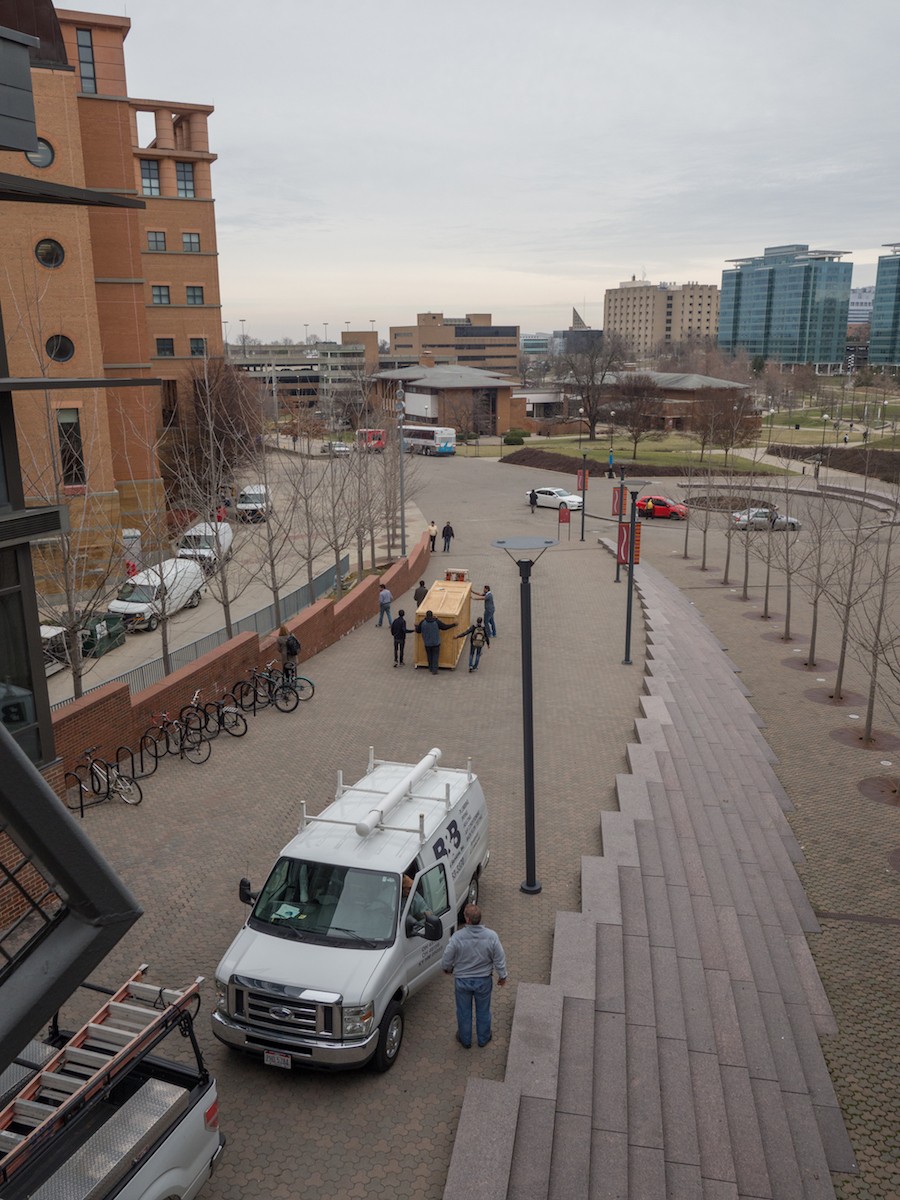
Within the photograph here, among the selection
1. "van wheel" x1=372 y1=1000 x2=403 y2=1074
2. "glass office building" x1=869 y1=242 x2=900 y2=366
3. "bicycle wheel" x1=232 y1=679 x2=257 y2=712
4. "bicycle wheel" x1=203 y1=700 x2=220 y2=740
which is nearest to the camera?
"van wheel" x1=372 y1=1000 x2=403 y2=1074

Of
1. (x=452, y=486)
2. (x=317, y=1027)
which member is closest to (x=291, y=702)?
(x=317, y=1027)

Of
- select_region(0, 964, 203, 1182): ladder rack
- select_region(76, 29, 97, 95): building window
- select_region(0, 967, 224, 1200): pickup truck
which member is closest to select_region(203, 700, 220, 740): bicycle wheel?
select_region(0, 967, 224, 1200): pickup truck

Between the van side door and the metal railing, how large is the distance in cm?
760

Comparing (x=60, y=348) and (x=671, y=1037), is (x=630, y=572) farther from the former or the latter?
(x=60, y=348)

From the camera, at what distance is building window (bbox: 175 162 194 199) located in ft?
164

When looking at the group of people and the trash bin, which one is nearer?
the group of people

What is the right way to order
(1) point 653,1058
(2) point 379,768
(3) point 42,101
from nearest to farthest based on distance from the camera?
1. (1) point 653,1058
2. (2) point 379,768
3. (3) point 42,101

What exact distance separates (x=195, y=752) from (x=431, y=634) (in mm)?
6615

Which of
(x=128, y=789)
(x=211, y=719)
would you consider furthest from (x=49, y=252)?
(x=128, y=789)

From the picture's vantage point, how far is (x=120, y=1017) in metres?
6.64

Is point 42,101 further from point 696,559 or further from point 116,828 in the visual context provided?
point 696,559

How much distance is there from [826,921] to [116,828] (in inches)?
377

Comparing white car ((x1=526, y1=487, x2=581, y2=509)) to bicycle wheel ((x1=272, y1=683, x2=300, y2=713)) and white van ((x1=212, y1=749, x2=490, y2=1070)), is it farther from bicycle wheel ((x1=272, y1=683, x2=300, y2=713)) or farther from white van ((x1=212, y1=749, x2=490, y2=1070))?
white van ((x1=212, y1=749, x2=490, y2=1070))

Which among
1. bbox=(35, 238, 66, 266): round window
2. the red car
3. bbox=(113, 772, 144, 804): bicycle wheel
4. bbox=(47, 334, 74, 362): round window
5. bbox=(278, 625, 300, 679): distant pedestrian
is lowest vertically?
the red car
